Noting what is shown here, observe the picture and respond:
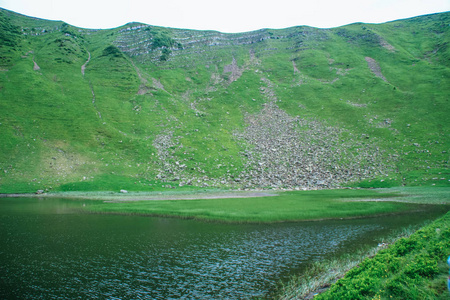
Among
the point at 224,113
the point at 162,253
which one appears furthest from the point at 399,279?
the point at 224,113

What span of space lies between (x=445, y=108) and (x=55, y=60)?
219 m

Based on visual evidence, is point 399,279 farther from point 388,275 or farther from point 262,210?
point 262,210

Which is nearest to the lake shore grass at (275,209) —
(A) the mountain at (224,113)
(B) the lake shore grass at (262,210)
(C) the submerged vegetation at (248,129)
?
(B) the lake shore grass at (262,210)

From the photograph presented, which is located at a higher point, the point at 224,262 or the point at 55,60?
the point at 55,60

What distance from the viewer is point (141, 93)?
479 feet

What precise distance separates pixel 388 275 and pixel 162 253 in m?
21.7

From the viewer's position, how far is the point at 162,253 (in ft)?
92.4

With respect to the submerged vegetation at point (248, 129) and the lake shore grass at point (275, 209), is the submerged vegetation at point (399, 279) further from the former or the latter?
the lake shore grass at point (275, 209)

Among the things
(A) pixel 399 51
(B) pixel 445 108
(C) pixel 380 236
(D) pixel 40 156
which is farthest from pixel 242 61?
(C) pixel 380 236

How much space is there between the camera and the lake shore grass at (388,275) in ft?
44.9

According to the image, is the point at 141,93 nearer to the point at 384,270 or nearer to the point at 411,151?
the point at 411,151

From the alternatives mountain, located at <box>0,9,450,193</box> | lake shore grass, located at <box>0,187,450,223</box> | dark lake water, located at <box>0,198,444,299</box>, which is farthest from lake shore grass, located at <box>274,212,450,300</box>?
mountain, located at <box>0,9,450,193</box>

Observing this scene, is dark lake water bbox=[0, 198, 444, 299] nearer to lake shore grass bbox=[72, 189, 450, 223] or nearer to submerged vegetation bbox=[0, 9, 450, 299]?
lake shore grass bbox=[72, 189, 450, 223]

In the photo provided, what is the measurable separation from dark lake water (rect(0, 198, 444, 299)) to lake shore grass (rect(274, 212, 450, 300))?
2.11 m
